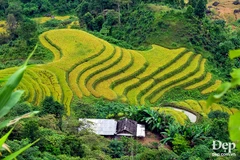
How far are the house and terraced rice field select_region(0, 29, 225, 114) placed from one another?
2.98 metres

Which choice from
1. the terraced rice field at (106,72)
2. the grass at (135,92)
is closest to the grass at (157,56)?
the terraced rice field at (106,72)

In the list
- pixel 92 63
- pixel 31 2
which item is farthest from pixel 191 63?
pixel 31 2

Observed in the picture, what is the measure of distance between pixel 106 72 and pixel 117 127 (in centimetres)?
622

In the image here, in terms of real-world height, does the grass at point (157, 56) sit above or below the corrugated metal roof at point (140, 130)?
above

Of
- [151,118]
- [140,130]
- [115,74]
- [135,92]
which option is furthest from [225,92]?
A: [115,74]

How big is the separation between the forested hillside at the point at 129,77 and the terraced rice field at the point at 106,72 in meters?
0.06

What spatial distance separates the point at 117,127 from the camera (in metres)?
16.3

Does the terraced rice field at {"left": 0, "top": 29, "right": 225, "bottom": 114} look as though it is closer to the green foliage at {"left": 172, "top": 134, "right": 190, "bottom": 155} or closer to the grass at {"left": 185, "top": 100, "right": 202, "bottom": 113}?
the grass at {"left": 185, "top": 100, "right": 202, "bottom": 113}


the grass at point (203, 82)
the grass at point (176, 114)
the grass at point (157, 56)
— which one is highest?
the grass at point (157, 56)

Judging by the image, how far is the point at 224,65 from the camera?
25.4m

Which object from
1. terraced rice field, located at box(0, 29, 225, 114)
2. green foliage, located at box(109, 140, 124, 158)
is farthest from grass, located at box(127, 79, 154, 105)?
green foliage, located at box(109, 140, 124, 158)

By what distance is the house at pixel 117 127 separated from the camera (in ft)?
52.2

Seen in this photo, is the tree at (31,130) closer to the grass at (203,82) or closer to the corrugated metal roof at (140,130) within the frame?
the corrugated metal roof at (140,130)

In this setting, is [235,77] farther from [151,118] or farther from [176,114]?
[176,114]
